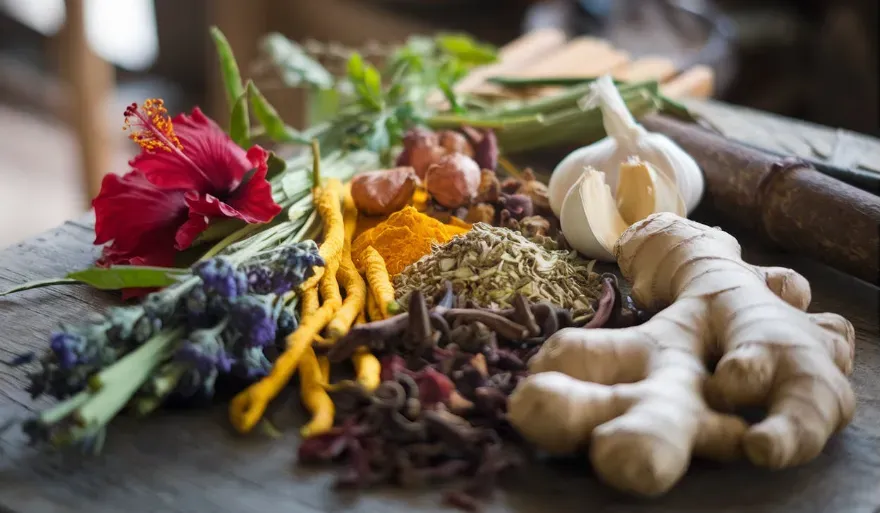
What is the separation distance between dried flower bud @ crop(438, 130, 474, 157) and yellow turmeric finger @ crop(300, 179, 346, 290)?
0.20 meters

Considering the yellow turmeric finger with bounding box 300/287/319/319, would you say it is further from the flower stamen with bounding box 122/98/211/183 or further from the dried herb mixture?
the flower stamen with bounding box 122/98/211/183

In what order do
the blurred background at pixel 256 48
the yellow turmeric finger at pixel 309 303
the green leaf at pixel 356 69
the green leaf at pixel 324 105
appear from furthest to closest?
the blurred background at pixel 256 48 < the green leaf at pixel 324 105 < the green leaf at pixel 356 69 < the yellow turmeric finger at pixel 309 303

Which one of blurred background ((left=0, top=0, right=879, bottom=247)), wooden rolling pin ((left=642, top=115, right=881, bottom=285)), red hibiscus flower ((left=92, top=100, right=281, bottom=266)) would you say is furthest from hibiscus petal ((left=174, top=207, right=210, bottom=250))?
blurred background ((left=0, top=0, right=879, bottom=247))

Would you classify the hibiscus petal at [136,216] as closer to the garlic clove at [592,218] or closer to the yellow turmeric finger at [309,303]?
the yellow turmeric finger at [309,303]

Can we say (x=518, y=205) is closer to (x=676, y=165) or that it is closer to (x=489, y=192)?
(x=489, y=192)

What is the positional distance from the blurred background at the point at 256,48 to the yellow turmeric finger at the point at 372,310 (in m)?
1.28

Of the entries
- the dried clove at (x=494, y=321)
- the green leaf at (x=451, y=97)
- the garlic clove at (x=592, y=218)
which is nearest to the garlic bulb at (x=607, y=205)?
the garlic clove at (x=592, y=218)

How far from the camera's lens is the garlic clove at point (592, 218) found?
1.00 m

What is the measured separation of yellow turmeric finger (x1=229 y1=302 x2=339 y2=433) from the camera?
0.76 meters

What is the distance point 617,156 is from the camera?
3.69ft

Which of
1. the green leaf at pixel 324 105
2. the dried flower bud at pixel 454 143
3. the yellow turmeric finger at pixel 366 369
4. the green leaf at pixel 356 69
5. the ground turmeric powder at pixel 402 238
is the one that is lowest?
the yellow turmeric finger at pixel 366 369

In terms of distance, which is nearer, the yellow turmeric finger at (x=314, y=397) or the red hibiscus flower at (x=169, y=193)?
the yellow turmeric finger at (x=314, y=397)

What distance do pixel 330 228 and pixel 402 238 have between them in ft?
0.30

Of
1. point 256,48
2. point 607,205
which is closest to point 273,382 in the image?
point 607,205
